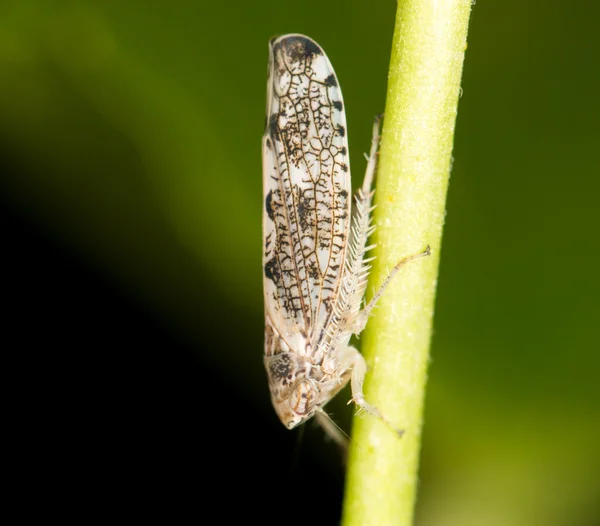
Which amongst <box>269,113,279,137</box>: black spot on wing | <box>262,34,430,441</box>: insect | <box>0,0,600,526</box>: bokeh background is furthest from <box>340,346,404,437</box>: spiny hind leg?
<box>269,113,279,137</box>: black spot on wing

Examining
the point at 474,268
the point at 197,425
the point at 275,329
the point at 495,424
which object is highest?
the point at 474,268

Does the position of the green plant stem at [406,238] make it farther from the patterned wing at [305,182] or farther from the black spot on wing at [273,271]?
the black spot on wing at [273,271]

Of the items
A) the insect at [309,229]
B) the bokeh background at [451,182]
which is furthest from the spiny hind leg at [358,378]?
the bokeh background at [451,182]

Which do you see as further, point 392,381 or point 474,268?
point 474,268

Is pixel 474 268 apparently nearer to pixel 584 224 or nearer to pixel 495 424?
pixel 584 224

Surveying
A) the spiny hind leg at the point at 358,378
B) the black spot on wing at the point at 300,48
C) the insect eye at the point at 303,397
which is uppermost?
the black spot on wing at the point at 300,48

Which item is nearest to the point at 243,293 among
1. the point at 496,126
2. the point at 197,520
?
the point at 496,126
